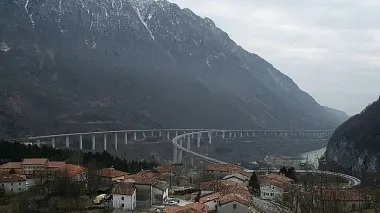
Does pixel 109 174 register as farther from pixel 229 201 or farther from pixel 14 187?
pixel 229 201

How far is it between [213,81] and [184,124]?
213 feet

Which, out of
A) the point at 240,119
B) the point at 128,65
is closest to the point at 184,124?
the point at 240,119

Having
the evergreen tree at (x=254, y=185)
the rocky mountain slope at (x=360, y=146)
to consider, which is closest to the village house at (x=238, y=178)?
the evergreen tree at (x=254, y=185)

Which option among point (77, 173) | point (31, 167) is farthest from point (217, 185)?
point (31, 167)

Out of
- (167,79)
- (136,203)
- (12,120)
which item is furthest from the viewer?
(167,79)

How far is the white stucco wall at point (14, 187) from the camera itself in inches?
1489

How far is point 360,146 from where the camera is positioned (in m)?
72.5

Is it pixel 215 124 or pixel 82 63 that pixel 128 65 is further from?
pixel 215 124

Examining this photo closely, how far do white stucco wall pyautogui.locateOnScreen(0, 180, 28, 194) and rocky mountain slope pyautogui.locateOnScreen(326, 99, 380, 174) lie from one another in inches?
1692

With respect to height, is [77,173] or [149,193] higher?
[77,173]

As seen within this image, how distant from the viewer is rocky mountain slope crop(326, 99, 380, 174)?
6706 cm

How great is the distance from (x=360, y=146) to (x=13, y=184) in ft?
172

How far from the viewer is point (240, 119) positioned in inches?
6132

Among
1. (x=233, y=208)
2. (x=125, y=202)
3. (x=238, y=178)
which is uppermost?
(x=125, y=202)
